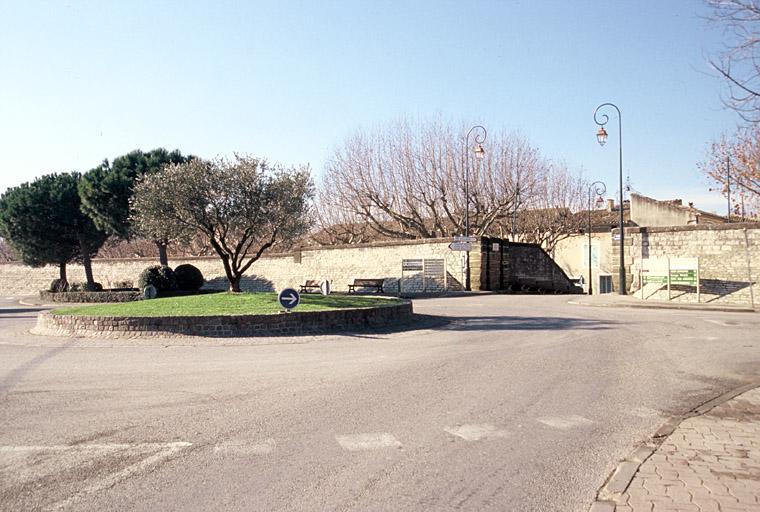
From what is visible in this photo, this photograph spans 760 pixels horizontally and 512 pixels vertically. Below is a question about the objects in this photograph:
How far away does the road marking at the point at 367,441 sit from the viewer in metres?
5.83

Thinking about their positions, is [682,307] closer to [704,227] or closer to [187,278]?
[704,227]

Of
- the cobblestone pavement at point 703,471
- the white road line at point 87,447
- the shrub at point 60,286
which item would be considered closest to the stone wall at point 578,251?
the shrub at point 60,286

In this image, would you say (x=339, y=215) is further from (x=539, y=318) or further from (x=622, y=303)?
(x=539, y=318)

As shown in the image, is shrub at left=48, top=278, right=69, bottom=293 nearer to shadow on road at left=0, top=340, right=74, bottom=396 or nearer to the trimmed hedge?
the trimmed hedge

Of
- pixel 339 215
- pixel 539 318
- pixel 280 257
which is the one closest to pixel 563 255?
pixel 339 215

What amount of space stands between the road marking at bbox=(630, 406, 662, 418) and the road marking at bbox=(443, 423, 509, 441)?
6.11 ft

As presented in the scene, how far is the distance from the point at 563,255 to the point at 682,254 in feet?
93.2

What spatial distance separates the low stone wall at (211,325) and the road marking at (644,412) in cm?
923

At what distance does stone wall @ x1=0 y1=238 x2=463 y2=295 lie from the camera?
3375 centimetres

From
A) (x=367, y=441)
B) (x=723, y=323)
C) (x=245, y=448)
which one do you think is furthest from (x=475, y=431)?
(x=723, y=323)

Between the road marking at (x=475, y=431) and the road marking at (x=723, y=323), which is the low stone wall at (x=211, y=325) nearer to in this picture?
the road marking at (x=723, y=323)

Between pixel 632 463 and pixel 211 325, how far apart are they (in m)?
11.4

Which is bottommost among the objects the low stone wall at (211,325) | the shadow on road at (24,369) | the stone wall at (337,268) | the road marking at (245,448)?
the road marking at (245,448)

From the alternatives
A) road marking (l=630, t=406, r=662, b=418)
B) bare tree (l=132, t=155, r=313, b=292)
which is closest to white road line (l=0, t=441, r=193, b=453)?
road marking (l=630, t=406, r=662, b=418)
